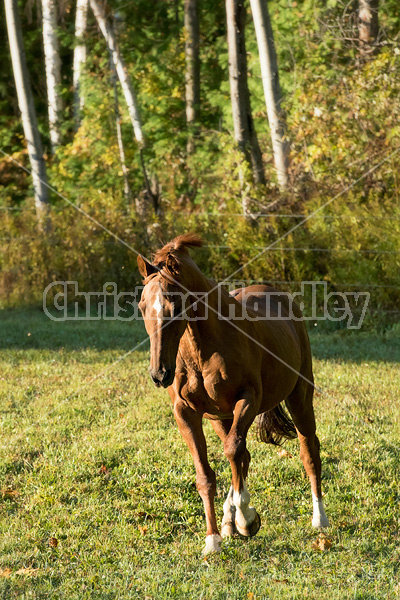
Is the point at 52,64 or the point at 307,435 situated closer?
the point at 307,435

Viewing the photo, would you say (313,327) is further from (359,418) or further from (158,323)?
(158,323)

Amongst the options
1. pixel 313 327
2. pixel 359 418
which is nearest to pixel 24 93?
pixel 313 327

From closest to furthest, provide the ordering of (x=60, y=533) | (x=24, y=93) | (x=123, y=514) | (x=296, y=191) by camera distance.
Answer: (x=60, y=533), (x=123, y=514), (x=296, y=191), (x=24, y=93)

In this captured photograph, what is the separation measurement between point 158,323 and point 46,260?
11779mm

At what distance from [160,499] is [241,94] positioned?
10.6m

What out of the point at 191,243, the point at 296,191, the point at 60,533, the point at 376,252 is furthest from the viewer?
the point at 296,191

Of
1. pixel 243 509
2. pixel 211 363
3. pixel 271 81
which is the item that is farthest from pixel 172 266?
pixel 271 81

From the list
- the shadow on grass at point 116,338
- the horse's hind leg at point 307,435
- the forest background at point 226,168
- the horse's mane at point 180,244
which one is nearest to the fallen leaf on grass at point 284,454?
the horse's hind leg at point 307,435

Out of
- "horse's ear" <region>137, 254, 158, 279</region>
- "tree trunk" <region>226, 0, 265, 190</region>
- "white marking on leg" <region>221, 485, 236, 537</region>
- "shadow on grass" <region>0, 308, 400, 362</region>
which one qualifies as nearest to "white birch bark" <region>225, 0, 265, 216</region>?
"tree trunk" <region>226, 0, 265, 190</region>

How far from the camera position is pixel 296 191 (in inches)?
549

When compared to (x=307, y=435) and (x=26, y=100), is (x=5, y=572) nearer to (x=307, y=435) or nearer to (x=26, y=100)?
(x=307, y=435)

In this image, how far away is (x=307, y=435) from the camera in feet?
18.1

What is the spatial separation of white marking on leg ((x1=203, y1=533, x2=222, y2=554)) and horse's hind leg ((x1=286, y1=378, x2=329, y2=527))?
89cm

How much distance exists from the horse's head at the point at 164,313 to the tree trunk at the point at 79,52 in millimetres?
20106
